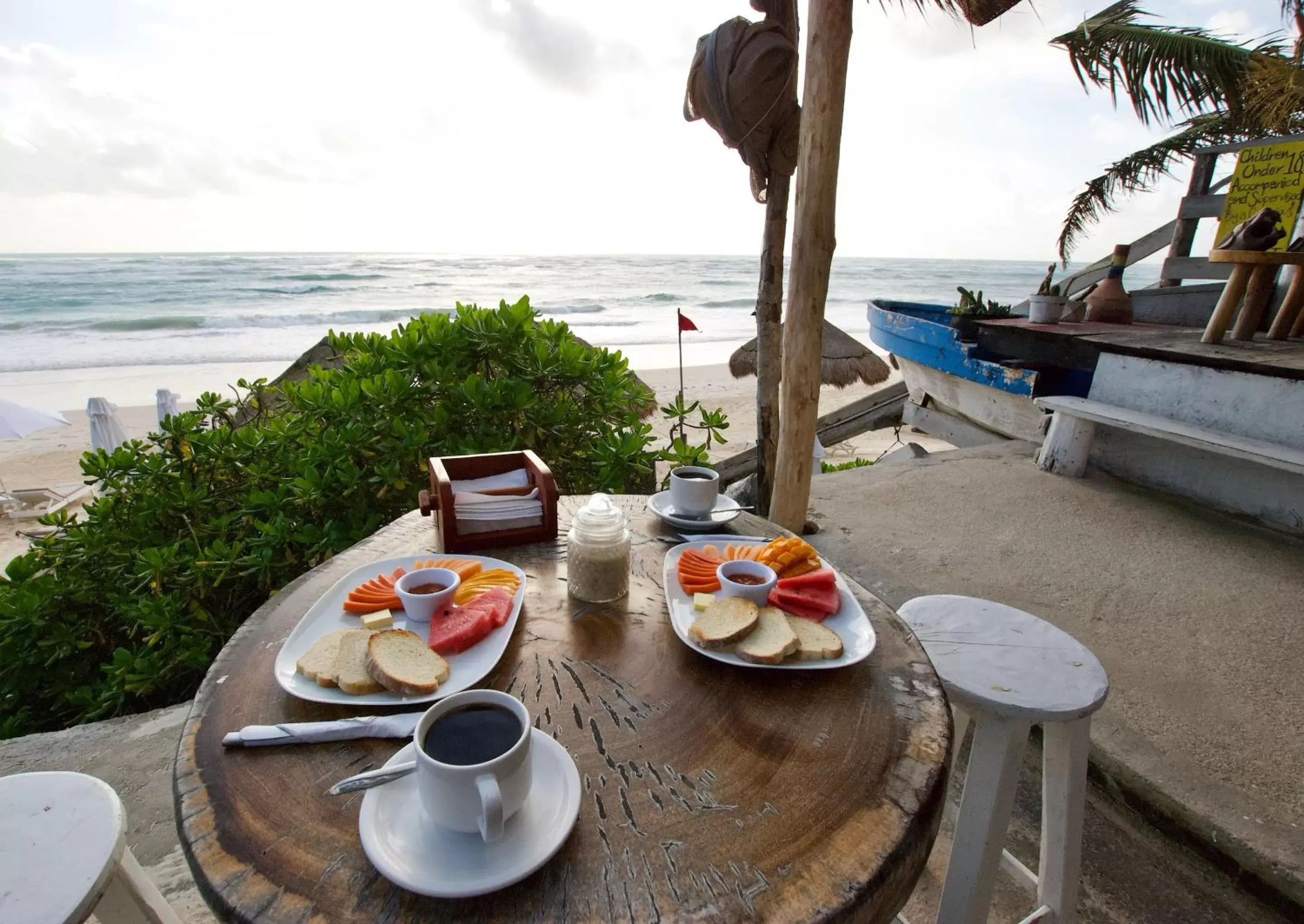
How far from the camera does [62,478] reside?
709 centimetres

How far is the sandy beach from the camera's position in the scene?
709cm

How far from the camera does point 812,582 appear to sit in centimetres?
127

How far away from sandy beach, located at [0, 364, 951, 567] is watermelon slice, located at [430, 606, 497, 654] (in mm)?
4370

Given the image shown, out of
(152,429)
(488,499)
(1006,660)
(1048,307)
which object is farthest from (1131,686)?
(152,429)

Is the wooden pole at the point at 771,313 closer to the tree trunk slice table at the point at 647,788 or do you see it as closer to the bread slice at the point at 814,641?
the bread slice at the point at 814,641

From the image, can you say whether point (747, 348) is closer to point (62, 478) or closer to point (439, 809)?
point (439, 809)

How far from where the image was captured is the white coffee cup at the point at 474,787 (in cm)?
67

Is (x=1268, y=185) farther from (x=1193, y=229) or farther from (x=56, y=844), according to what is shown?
(x=56, y=844)

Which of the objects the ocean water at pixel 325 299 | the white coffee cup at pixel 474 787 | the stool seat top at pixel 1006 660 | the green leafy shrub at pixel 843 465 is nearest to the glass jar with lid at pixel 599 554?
the white coffee cup at pixel 474 787

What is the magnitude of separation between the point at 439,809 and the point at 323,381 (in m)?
2.38

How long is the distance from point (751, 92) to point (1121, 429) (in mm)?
3212

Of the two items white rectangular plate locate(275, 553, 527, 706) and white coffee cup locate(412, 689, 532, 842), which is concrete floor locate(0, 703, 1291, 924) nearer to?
white rectangular plate locate(275, 553, 527, 706)

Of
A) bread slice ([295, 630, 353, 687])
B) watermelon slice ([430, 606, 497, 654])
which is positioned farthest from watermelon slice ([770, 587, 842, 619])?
bread slice ([295, 630, 353, 687])

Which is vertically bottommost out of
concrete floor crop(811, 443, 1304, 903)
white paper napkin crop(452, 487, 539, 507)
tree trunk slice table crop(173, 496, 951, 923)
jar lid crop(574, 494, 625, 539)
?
concrete floor crop(811, 443, 1304, 903)
